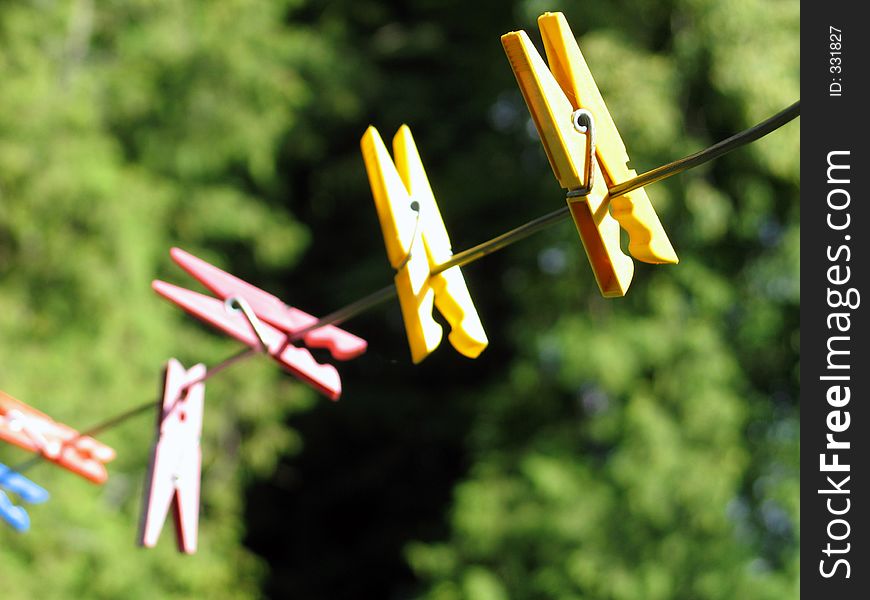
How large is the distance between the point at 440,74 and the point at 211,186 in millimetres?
1113

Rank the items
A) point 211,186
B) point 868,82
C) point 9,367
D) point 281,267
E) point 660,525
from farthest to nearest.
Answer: point 281,267 < point 211,186 < point 9,367 < point 660,525 < point 868,82

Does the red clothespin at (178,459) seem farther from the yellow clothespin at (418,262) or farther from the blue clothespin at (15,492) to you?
the yellow clothespin at (418,262)

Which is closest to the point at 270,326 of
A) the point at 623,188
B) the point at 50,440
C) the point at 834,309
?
the point at 50,440

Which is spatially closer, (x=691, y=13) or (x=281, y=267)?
(x=691, y=13)

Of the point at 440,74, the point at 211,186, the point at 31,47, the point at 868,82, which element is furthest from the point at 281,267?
the point at 868,82

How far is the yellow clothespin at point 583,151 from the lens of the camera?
1175 mm

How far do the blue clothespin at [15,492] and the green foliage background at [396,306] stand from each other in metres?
2.38

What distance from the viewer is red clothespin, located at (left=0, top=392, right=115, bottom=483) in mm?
1804

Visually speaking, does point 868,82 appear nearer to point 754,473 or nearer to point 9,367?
point 754,473

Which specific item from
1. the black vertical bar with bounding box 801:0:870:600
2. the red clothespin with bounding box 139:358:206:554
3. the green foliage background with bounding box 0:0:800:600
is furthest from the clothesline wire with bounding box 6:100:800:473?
the green foliage background with bounding box 0:0:800:600

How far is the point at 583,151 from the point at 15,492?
3.42 ft

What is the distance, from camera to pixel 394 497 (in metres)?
5.56

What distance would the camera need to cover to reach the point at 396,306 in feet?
17.3

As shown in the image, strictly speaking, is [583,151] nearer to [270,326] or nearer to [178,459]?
[270,326]
